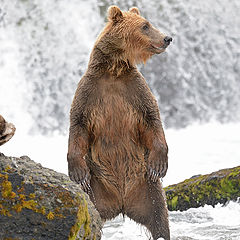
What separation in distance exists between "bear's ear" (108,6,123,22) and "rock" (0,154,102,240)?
1957 millimetres

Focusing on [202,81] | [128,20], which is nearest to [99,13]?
[202,81]

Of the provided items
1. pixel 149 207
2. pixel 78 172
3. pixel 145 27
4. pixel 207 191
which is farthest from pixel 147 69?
pixel 78 172

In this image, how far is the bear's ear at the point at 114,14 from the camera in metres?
5.25

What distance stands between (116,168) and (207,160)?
9071 mm

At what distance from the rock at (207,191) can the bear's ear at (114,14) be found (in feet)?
10.6

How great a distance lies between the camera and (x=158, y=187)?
534 cm

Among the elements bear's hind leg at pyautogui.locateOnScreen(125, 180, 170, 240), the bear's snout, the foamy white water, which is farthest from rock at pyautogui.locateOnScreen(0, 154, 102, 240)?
the foamy white water

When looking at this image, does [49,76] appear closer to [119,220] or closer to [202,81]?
[202,81]

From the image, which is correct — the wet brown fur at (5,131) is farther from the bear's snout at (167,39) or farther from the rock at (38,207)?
the bear's snout at (167,39)

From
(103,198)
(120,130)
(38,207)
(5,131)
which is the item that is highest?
(120,130)

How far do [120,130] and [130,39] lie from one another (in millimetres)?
891

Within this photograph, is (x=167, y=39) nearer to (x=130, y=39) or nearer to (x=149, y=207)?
(x=130, y=39)

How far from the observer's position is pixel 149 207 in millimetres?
5336

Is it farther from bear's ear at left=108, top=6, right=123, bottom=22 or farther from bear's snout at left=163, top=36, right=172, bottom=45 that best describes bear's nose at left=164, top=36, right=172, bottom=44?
bear's ear at left=108, top=6, right=123, bottom=22
